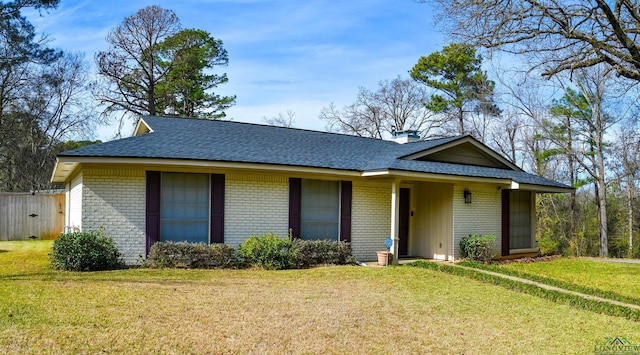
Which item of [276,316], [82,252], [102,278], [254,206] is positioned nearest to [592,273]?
[254,206]

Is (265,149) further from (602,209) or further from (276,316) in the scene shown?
(602,209)

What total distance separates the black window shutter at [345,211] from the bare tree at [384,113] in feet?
64.6

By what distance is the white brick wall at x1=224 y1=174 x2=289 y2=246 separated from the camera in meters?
11.5

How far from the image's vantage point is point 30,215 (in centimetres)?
1878

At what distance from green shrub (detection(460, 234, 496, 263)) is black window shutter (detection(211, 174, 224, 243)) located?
6.54 m

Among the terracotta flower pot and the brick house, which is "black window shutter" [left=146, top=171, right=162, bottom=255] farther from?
the terracotta flower pot

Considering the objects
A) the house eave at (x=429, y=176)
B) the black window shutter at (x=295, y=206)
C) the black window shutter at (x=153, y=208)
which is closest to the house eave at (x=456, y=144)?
the house eave at (x=429, y=176)

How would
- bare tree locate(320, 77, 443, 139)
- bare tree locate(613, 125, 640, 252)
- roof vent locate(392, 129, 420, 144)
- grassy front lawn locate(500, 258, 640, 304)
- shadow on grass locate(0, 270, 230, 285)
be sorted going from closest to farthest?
shadow on grass locate(0, 270, 230, 285), grassy front lawn locate(500, 258, 640, 304), roof vent locate(392, 129, 420, 144), bare tree locate(613, 125, 640, 252), bare tree locate(320, 77, 443, 139)

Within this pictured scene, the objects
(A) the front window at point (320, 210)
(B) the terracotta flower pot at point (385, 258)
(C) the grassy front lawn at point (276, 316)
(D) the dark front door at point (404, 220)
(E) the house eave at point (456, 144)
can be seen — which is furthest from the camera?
(D) the dark front door at point (404, 220)

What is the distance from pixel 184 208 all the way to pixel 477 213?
8110 mm

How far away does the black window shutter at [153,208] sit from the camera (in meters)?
10.8

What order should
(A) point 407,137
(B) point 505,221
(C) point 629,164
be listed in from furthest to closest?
(C) point 629,164
(A) point 407,137
(B) point 505,221

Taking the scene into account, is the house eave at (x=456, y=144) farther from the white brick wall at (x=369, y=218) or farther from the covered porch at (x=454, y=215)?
the white brick wall at (x=369, y=218)

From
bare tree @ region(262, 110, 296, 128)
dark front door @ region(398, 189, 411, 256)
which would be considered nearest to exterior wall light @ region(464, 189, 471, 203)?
dark front door @ region(398, 189, 411, 256)
